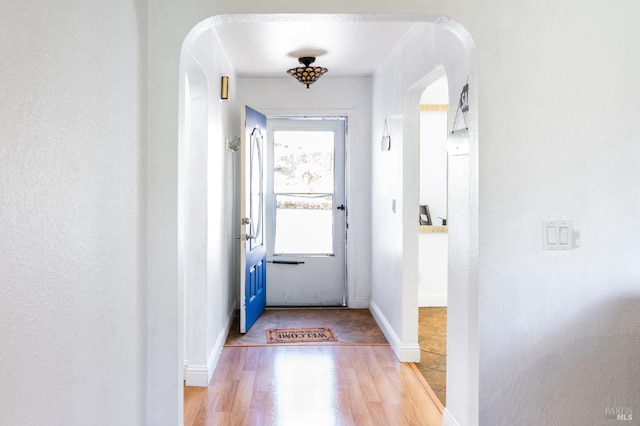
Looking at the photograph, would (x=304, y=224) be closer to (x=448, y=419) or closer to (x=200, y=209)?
(x=200, y=209)

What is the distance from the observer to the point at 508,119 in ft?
6.22

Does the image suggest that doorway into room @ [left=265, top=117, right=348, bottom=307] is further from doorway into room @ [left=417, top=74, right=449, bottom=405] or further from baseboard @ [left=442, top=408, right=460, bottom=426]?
baseboard @ [left=442, top=408, right=460, bottom=426]

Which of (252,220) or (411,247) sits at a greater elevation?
(252,220)

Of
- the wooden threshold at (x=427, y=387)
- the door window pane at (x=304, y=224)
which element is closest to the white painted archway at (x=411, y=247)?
the wooden threshold at (x=427, y=387)

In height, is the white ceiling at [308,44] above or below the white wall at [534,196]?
above

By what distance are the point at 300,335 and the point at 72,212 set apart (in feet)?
10.8

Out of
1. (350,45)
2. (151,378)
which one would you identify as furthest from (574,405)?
(350,45)

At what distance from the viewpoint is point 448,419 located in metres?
2.65

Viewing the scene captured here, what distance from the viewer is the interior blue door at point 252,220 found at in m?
4.33

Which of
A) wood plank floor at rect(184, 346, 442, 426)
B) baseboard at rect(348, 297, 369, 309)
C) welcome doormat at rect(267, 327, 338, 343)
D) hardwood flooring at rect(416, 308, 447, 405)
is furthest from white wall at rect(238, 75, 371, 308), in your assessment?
wood plank floor at rect(184, 346, 442, 426)

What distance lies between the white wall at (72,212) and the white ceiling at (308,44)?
67.4 inches

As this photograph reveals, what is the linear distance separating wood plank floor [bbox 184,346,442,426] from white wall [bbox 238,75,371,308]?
147 centimetres

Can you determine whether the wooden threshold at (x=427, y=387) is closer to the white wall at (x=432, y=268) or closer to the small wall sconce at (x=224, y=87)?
Answer: the white wall at (x=432, y=268)

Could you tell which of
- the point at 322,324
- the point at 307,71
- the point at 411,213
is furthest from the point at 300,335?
the point at 307,71
